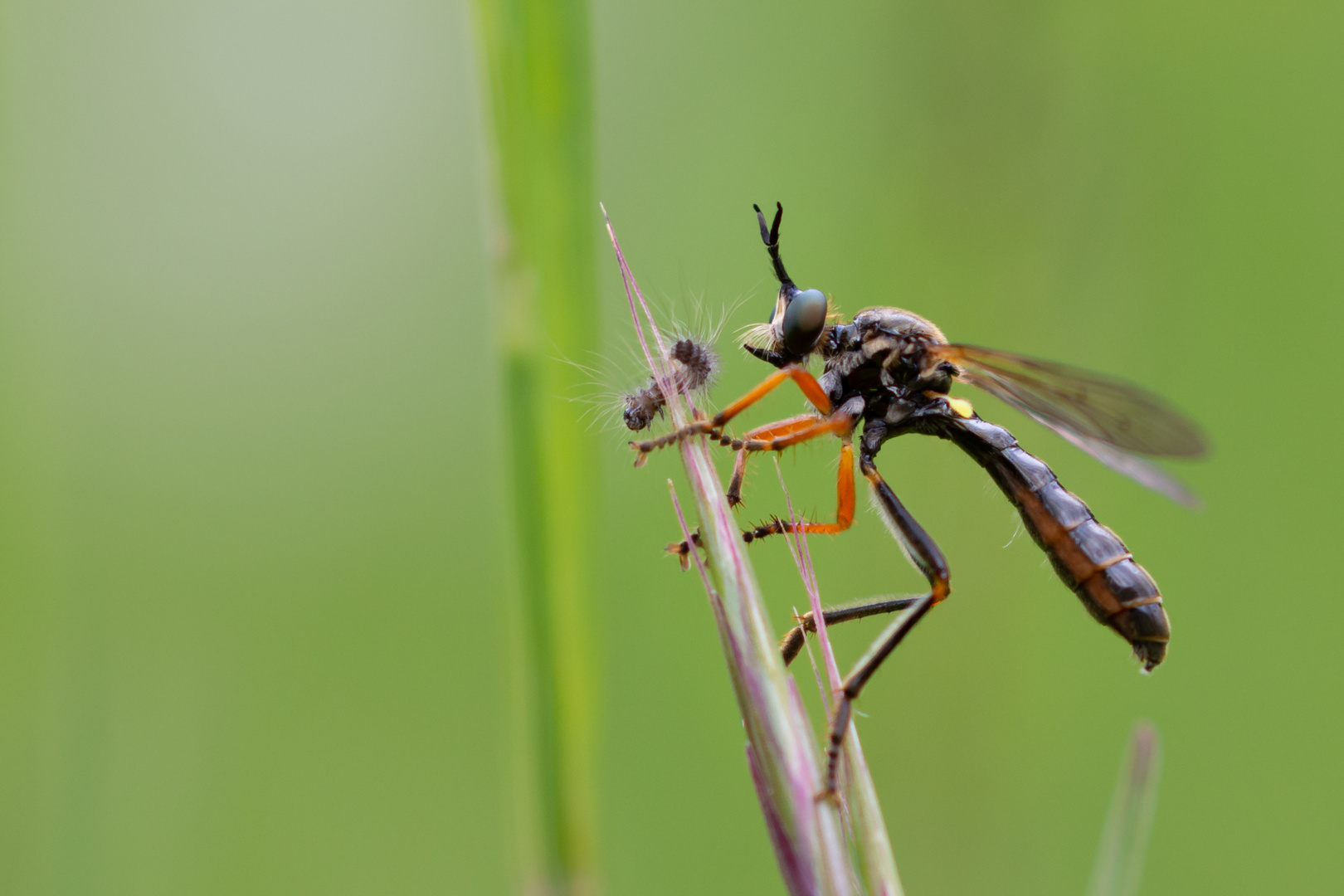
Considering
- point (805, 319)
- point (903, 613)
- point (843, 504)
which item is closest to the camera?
point (903, 613)

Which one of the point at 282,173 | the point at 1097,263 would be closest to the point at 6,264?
the point at 282,173

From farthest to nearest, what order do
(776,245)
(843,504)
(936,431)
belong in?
(936,431) → (776,245) → (843,504)

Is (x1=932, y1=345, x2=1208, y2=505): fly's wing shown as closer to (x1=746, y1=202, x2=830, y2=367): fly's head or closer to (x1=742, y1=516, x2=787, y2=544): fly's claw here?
(x1=746, y1=202, x2=830, y2=367): fly's head

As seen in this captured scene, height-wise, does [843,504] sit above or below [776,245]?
below

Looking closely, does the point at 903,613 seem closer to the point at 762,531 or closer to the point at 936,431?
the point at 762,531

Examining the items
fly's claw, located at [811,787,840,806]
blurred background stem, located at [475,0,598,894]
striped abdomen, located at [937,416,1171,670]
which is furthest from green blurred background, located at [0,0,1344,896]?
fly's claw, located at [811,787,840,806]

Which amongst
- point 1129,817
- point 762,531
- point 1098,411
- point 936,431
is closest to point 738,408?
point 762,531

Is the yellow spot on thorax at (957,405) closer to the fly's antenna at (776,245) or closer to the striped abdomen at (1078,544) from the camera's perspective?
the striped abdomen at (1078,544)

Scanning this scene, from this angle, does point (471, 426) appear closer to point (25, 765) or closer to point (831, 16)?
point (25, 765)
